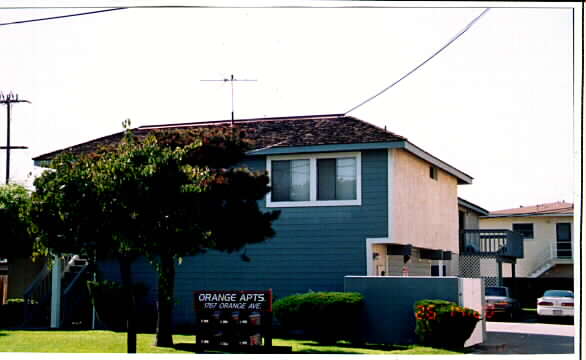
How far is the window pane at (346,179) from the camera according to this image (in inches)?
727

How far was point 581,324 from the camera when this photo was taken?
12398 millimetres

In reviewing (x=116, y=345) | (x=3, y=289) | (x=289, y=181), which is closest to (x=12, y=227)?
(x=3, y=289)

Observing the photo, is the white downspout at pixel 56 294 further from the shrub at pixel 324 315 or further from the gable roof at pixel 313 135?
the shrub at pixel 324 315

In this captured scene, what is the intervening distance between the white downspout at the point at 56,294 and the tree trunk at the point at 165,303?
172 inches

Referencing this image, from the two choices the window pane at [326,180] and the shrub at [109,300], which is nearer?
the shrub at [109,300]

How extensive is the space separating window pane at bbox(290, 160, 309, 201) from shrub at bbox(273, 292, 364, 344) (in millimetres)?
2421

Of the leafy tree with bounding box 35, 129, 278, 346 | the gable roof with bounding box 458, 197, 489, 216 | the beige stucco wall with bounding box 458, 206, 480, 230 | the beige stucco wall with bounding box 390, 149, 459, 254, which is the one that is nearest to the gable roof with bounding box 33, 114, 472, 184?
the beige stucco wall with bounding box 390, 149, 459, 254

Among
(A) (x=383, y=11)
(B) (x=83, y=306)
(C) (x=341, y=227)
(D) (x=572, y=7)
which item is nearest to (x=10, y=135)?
(B) (x=83, y=306)

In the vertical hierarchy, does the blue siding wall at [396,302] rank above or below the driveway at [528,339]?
above

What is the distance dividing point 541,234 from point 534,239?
2.34ft

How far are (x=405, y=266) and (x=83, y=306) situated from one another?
7622mm

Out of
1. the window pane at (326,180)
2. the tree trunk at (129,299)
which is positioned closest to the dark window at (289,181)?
the window pane at (326,180)

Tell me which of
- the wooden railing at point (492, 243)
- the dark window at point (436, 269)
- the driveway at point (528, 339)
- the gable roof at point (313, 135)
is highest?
the gable roof at point (313, 135)
